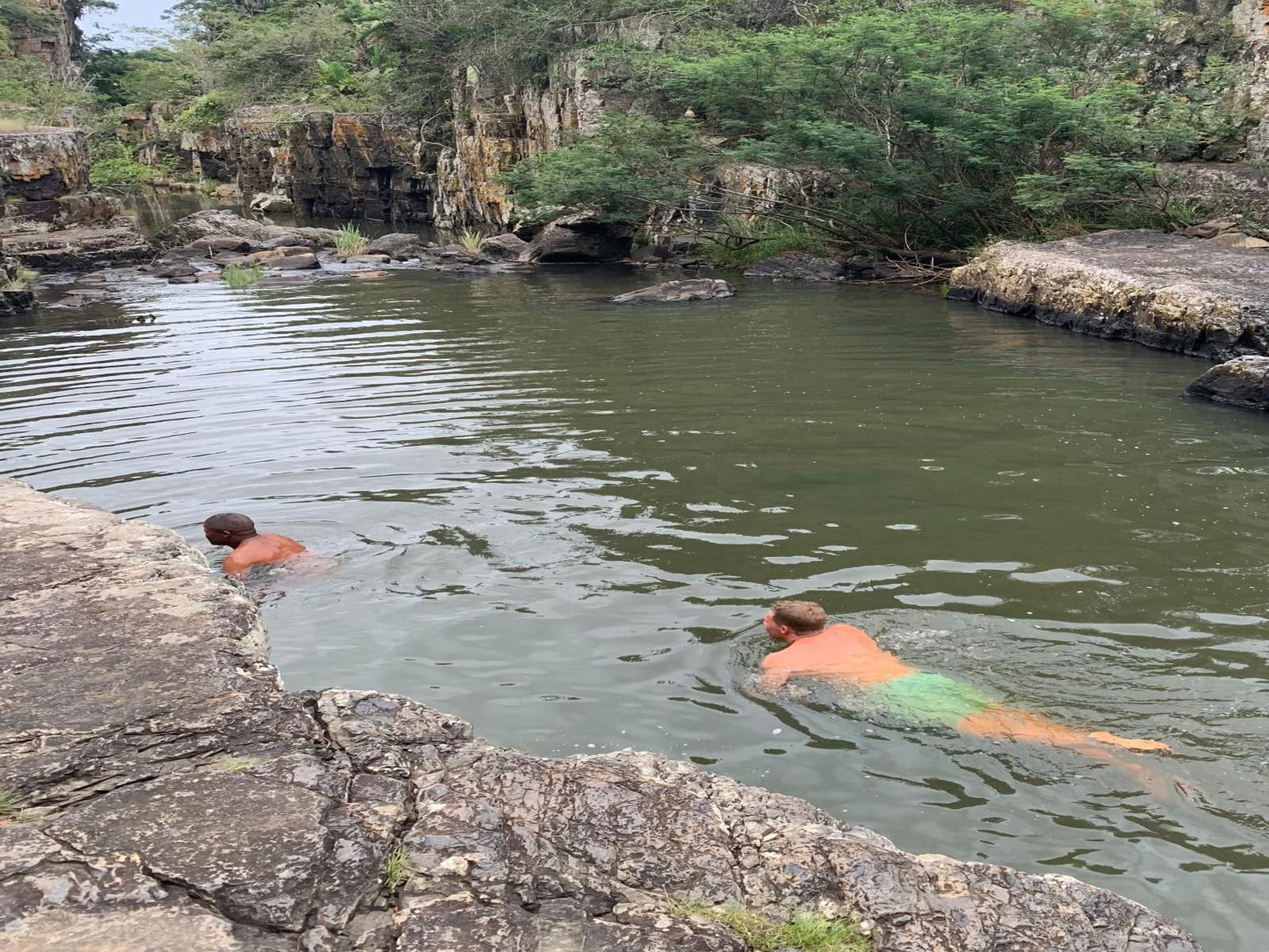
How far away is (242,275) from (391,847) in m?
21.7

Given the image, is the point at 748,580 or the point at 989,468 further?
the point at 989,468

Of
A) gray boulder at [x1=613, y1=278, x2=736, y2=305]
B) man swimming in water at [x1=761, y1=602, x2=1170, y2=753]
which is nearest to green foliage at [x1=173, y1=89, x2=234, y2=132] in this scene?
gray boulder at [x1=613, y1=278, x2=736, y2=305]

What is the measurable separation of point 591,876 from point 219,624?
2.14 metres

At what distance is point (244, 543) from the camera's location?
20.4 ft

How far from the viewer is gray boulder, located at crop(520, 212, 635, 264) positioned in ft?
79.9

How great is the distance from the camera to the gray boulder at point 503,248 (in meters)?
25.5

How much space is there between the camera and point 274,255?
2620 cm

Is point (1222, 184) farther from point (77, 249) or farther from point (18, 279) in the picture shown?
point (77, 249)

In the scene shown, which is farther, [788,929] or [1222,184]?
[1222,184]

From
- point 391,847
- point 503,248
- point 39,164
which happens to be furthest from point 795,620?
point 39,164

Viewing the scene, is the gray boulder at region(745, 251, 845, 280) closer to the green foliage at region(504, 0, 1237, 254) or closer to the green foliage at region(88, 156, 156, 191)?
the green foliage at region(504, 0, 1237, 254)

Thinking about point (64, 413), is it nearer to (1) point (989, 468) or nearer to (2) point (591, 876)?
(1) point (989, 468)

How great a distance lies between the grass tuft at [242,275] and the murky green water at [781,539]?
8676mm

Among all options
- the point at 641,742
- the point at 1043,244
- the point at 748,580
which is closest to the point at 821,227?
the point at 1043,244
